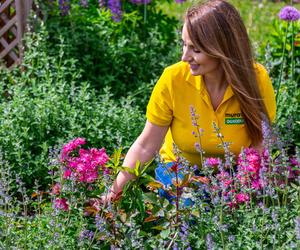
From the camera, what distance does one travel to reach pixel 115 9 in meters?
5.46

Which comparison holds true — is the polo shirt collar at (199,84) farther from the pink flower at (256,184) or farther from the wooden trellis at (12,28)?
the wooden trellis at (12,28)

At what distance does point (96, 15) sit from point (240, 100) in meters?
2.32

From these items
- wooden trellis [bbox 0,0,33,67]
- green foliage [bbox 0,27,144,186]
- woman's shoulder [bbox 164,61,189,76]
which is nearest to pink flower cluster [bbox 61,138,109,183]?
woman's shoulder [bbox 164,61,189,76]

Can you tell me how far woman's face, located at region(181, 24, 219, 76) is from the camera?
3385mm

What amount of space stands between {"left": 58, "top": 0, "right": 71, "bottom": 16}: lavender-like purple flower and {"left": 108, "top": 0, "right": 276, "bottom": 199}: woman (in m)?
2.01

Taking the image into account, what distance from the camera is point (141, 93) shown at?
17.0 ft

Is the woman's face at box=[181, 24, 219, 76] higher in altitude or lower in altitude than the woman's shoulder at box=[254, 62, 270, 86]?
higher

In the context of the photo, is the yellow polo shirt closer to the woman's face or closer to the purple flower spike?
the woman's face

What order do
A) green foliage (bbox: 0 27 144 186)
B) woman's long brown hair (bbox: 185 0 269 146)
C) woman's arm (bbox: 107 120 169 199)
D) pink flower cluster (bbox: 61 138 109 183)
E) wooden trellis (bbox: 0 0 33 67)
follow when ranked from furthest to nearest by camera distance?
1. wooden trellis (bbox: 0 0 33 67)
2. green foliage (bbox: 0 27 144 186)
3. woman's arm (bbox: 107 120 169 199)
4. woman's long brown hair (bbox: 185 0 269 146)
5. pink flower cluster (bbox: 61 138 109 183)

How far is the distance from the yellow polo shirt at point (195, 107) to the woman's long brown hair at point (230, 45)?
72 mm

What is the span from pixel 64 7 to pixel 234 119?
2.21 m

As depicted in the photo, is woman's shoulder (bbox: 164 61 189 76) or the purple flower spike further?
the purple flower spike

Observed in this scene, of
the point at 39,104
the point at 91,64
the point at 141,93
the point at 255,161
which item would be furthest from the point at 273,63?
the point at 255,161

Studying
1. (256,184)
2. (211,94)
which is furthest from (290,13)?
(256,184)
